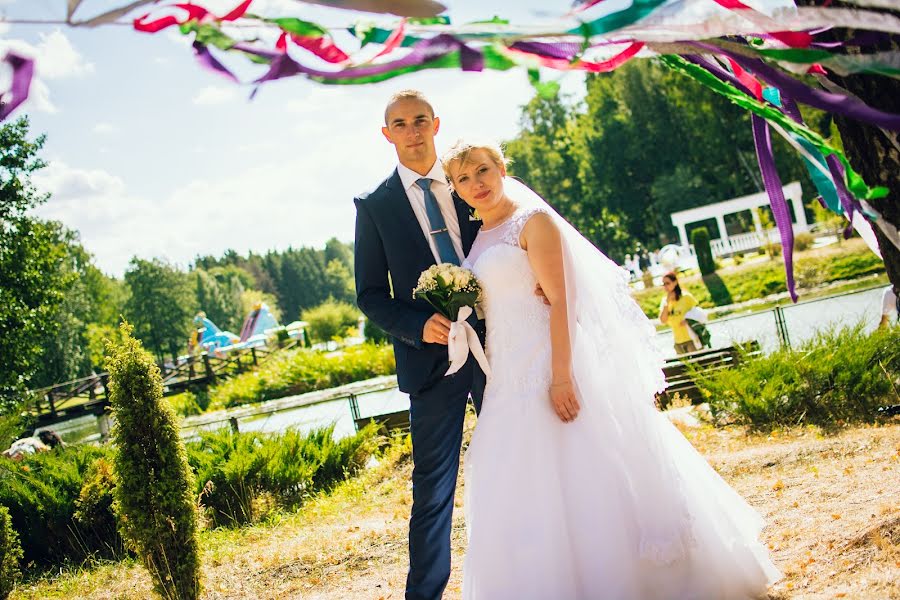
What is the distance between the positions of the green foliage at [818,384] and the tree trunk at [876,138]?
4489 millimetres

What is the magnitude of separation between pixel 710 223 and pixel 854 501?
166 feet

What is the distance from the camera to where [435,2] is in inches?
86.2

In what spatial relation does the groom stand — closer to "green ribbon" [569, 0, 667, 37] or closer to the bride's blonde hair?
the bride's blonde hair

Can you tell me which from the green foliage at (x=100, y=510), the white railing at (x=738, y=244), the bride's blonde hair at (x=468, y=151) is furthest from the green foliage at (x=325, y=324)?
the bride's blonde hair at (x=468, y=151)

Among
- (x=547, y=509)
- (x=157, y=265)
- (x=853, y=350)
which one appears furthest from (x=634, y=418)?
(x=157, y=265)

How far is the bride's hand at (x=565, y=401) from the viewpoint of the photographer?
3451 millimetres

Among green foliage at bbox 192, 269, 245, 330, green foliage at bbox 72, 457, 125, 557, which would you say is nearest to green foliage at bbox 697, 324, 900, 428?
green foliage at bbox 72, 457, 125, 557

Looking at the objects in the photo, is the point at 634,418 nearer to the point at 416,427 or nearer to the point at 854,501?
the point at 416,427

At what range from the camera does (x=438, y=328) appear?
3.58 meters

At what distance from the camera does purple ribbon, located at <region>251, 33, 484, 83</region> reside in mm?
2221

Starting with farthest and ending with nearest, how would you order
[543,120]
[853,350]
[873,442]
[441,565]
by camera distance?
[543,120]
[853,350]
[873,442]
[441,565]

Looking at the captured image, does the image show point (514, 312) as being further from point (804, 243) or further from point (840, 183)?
point (804, 243)

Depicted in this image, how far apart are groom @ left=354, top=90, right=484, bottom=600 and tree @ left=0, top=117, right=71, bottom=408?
19.1 m

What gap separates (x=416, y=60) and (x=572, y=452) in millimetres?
1894
